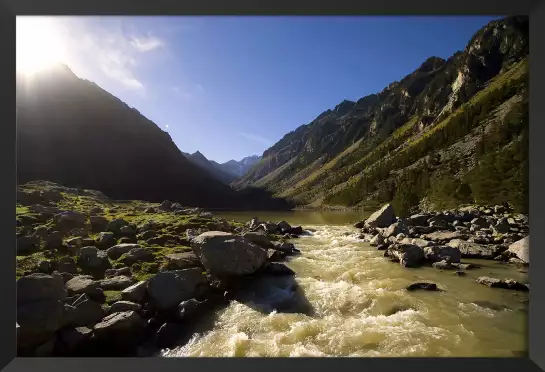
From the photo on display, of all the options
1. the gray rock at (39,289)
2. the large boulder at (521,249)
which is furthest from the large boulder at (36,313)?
the large boulder at (521,249)

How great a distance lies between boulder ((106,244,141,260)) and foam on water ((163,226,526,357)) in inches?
129

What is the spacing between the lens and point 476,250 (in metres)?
7.95

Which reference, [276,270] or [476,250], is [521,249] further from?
[276,270]

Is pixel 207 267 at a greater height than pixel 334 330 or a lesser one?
greater

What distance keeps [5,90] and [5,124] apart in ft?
1.78

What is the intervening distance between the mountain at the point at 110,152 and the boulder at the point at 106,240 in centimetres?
2318

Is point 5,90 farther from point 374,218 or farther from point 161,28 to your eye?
point 374,218

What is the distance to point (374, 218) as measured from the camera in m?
14.4

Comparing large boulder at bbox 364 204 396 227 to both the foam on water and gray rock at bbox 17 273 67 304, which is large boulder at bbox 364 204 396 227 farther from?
gray rock at bbox 17 273 67 304

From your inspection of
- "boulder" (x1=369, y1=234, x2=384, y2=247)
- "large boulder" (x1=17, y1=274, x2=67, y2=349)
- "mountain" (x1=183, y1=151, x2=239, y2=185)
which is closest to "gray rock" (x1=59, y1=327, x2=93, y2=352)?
"large boulder" (x1=17, y1=274, x2=67, y2=349)

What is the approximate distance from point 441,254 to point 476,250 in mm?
1198

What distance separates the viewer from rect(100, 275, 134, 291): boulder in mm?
5187

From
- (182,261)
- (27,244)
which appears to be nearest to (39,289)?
(27,244)

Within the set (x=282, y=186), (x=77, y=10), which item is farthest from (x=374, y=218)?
(x=282, y=186)
